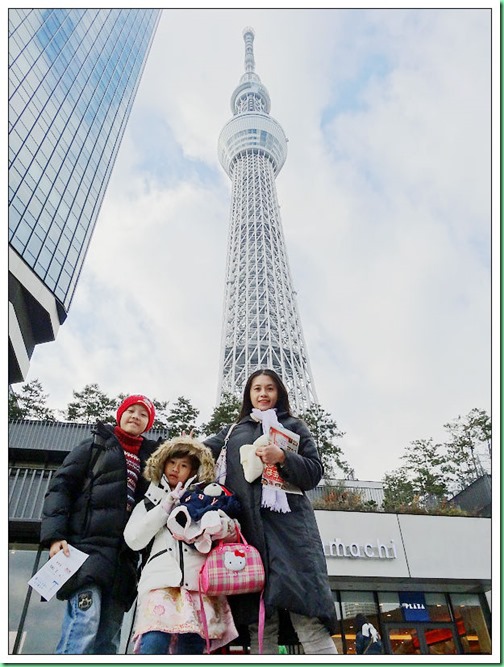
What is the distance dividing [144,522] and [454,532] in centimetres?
1108

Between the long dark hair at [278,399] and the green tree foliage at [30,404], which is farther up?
the green tree foliage at [30,404]

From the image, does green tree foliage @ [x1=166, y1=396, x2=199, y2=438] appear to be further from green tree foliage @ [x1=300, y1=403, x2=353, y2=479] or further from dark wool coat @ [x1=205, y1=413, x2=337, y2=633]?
dark wool coat @ [x1=205, y1=413, x2=337, y2=633]

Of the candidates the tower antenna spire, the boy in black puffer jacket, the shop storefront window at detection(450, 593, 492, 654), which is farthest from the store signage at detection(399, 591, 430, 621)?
the tower antenna spire

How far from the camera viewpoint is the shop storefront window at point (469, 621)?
1151 centimetres

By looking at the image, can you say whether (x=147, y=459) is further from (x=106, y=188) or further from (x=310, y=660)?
(x=106, y=188)

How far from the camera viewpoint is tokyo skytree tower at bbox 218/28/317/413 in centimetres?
5338

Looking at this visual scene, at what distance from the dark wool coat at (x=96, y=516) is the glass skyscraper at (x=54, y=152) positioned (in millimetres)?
15278

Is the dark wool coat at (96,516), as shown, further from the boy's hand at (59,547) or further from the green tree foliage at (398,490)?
the green tree foliage at (398,490)

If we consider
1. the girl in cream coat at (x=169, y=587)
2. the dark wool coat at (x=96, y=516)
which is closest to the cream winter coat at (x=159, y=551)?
the girl in cream coat at (x=169, y=587)

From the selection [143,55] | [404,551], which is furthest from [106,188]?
[404,551]

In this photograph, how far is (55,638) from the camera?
26.2ft

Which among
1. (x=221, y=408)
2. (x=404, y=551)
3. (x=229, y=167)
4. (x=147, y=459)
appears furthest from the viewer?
(x=229, y=167)

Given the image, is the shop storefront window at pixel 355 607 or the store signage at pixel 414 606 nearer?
the shop storefront window at pixel 355 607

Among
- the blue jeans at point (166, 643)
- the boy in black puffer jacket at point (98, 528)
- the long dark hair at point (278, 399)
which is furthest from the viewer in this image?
the long dark hair at point (278, 399)
